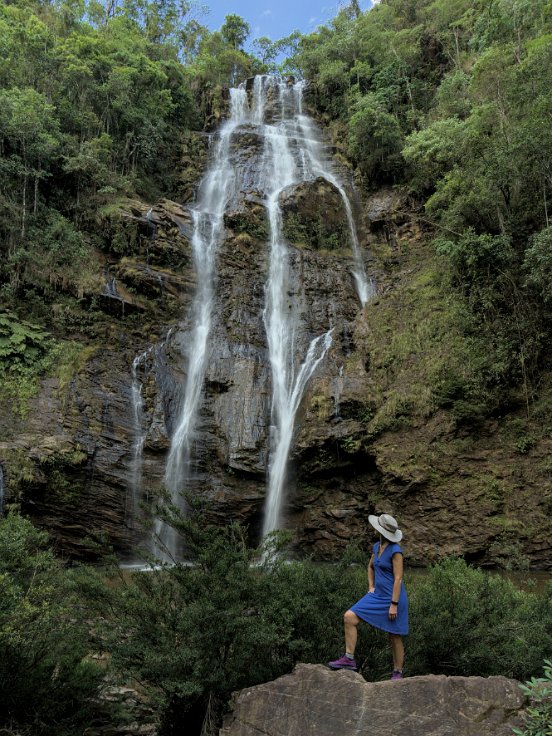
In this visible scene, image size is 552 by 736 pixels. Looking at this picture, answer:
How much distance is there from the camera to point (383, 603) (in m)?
4.69

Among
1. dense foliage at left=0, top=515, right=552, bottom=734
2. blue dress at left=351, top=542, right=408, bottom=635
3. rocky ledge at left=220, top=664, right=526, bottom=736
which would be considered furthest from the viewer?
blue dress at left=351, top=542, right=408, bottom=635

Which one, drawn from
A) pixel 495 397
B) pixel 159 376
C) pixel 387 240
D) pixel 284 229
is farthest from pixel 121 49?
pixel 495 397

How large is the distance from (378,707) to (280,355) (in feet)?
39.5

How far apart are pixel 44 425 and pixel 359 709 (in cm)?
1132

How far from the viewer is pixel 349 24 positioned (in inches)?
1233

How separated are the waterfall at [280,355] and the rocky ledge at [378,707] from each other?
6810 mm

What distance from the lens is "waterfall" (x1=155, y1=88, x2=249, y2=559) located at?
510 inches

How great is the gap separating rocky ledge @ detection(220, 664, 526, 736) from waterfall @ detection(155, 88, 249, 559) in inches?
76.3

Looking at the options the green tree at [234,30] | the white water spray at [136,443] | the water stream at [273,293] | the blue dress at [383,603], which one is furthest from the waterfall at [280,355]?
the green tree at [234,30]

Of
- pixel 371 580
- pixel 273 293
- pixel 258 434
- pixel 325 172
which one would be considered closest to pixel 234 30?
pixel 325 172

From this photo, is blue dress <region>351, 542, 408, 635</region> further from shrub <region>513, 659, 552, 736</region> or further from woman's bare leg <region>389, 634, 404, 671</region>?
shrub <region>513, 659, 552, 736</region>

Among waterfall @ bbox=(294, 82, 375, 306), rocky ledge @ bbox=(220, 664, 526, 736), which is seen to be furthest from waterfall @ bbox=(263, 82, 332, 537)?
rocky ledge @ bbox=(220, 664, 526, 736)

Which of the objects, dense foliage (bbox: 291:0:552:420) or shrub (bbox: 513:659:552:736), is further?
dense foliage (bbox: 291:0:552:420)

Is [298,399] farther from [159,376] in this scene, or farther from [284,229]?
[284,229]
